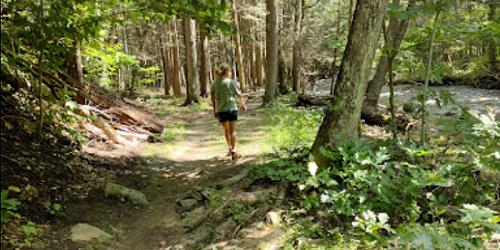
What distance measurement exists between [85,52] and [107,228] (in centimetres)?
544

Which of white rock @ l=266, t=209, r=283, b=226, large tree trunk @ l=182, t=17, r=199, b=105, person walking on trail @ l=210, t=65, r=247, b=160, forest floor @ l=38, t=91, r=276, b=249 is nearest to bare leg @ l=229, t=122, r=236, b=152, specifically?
person walking on trail @ l=210, t=65, r=247, b=160

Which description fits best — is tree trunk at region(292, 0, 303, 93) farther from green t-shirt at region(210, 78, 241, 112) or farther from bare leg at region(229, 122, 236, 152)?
bare leg at region(229, 122, 236, 152)

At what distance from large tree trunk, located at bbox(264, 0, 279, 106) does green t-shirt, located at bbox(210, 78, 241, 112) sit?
8408mm

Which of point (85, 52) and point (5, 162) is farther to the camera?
point (85, 52)

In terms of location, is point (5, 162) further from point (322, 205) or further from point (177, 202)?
point (322, 205)

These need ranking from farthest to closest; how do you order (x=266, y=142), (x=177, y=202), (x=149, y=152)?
(x=266, y=142)
(x=149, y=152)
(x=177, y=202)

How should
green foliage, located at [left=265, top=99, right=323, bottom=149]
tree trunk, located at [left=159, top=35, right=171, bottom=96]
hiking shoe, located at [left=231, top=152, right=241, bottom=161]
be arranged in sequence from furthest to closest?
tree trunk, located at [left=159, top=35, right=171, bottom=96] → green foliage, located at [left=265, top=99, right=323, bottom=149] → hiking shoe, located at [left=231, top=152, right=241, bottom=161]

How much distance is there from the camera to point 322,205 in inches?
215

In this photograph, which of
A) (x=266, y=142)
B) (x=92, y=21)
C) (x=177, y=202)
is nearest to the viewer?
(x=92, y=21)

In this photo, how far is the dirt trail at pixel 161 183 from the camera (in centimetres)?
507

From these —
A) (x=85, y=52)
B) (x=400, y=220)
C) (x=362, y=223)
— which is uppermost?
(x=85, y=52)

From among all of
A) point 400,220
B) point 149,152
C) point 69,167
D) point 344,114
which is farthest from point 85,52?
point 400,220

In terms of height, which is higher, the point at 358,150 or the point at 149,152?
the point at 358,150

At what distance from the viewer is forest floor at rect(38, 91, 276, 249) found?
5.00 metres
